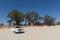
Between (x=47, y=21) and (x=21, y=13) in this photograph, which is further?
(x=47, y=21)

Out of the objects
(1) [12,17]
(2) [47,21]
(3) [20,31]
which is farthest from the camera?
(2) [47,21]

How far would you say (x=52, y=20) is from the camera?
317 ft

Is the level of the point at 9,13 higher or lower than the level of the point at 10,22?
higher

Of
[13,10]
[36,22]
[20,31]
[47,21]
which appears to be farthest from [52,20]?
[20,31]

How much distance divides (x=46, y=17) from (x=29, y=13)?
59.9ft

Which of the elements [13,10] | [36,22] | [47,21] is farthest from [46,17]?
[13,10]

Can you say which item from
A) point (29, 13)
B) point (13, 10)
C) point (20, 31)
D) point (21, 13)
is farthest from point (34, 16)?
point (20, 31)

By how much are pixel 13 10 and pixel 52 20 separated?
32468 mm

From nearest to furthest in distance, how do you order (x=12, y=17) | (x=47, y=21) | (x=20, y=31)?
1. (x=20, y=31)
2. (x=12, y=17)
3. (x=47, y=21)

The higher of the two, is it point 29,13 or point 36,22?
point 29,13

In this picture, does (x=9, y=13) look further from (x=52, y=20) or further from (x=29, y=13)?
(x=52, y=20)

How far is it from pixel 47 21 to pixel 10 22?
96.4 ft

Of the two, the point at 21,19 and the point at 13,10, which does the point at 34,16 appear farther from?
the point at 13,10

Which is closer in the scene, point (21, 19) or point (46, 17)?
point (21, 19)
